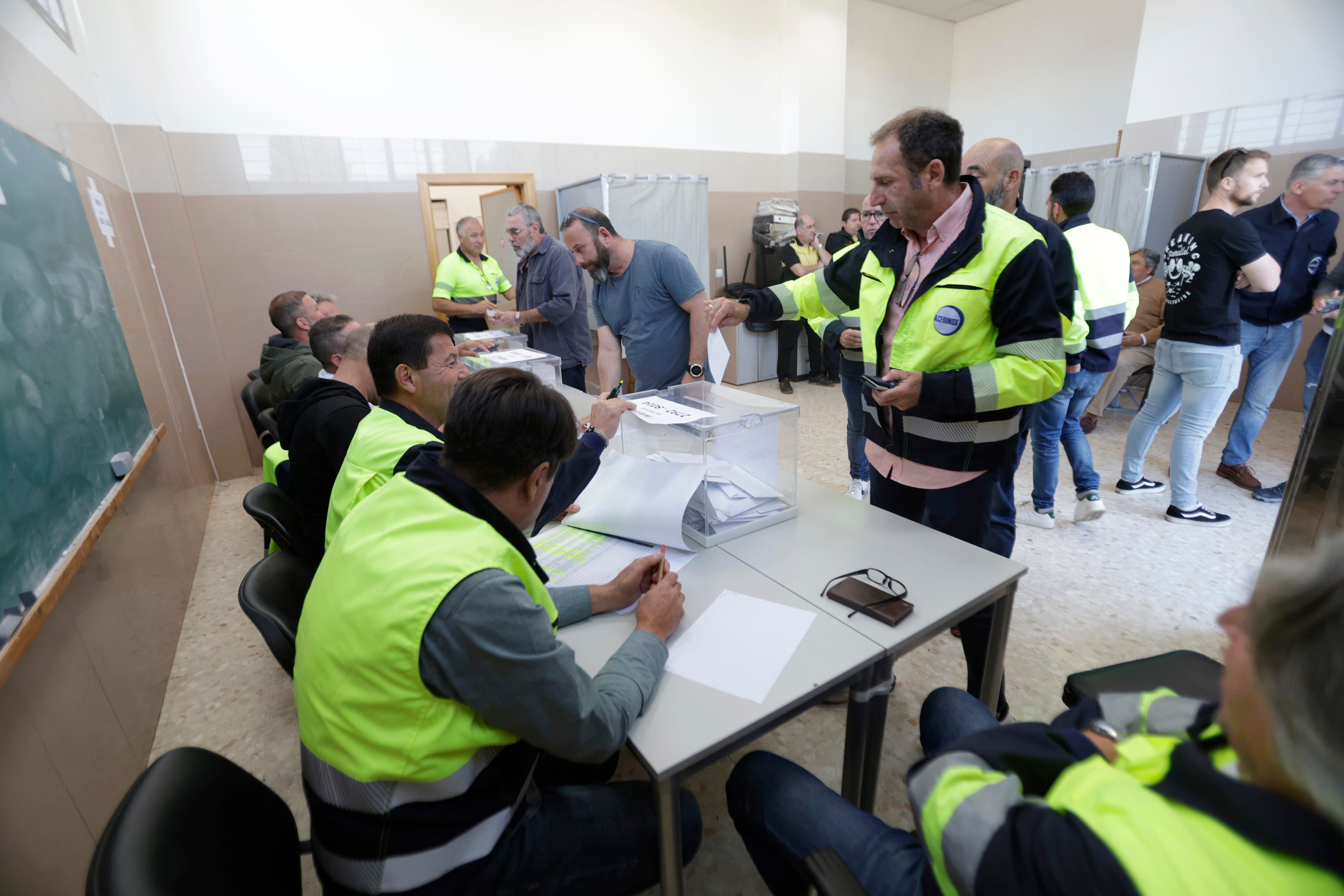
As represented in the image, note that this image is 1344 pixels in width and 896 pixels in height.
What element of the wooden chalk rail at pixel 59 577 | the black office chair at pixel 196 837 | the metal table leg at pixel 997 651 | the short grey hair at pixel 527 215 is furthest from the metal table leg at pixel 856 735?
the short grey hair at pixel 527 215

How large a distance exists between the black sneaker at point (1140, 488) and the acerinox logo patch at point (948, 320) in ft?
8.35

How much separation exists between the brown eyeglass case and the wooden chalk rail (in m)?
1.51

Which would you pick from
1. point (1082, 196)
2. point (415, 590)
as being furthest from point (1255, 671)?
point (1082, 196)

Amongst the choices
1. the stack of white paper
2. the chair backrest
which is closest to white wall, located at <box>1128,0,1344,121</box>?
the stack of white paper

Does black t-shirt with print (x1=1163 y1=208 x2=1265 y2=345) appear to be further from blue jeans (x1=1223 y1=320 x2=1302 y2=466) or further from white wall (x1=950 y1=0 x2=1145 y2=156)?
white wall (x1=950 y1=0 x2=1145 y2=156)

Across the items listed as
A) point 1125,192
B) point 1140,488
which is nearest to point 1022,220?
point 1140,488

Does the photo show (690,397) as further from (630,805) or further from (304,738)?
(304,738)

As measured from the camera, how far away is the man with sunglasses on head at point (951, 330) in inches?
54.5

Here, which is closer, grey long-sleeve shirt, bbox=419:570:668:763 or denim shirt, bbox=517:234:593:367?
grey long-sleeve shirt, bbox=419:570:668:763

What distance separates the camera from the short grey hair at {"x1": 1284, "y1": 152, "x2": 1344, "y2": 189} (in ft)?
8.71

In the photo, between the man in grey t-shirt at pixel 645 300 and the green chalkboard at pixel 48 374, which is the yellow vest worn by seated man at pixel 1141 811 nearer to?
the green chalkboard at pixel 48 374

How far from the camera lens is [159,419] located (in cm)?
274

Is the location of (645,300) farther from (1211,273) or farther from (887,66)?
(887,66)

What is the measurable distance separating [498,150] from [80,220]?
3.02 metres
